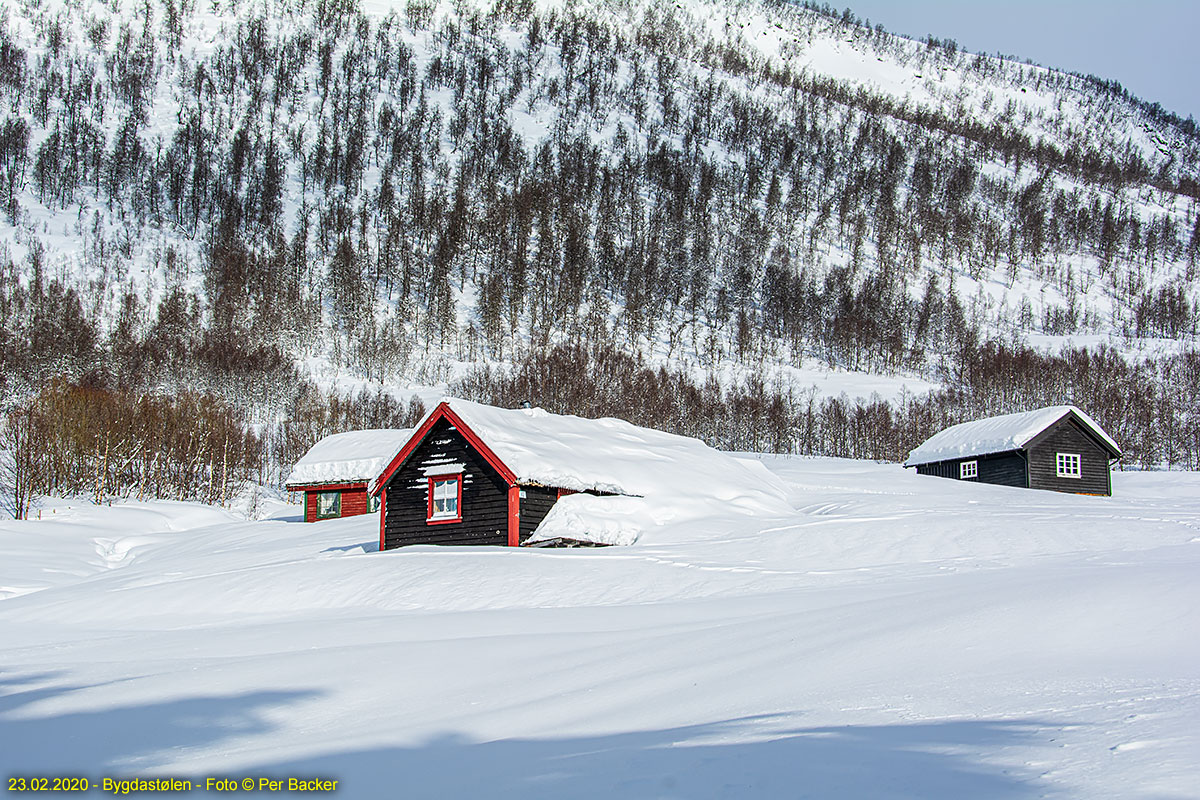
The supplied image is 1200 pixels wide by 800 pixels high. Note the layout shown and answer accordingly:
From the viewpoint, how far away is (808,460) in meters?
63.0

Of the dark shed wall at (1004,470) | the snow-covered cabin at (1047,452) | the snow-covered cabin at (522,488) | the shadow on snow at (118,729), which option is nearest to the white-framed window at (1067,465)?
the snow-covered cabin at (1047,452)

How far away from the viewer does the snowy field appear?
5285mm

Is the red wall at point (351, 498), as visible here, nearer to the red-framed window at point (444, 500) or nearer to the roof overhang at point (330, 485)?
the roof overhang at point (330, 485)

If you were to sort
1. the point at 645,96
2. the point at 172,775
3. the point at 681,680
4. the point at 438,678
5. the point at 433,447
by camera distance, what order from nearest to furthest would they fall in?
the point at 172,775 → the point at 681,680 → the point at 438,678 → the point at 433,447 → the point at 645,96

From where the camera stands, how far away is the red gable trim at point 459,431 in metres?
24.5

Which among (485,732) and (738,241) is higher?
(738,241)

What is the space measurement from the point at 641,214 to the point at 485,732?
388ft

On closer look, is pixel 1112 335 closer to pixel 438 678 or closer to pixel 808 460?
pixel 808 460

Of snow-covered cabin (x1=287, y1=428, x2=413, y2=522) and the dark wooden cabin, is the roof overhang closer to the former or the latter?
snow-covered cabin (x1=287, y1=428, x2=413, y2=522)

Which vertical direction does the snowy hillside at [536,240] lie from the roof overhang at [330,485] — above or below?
above

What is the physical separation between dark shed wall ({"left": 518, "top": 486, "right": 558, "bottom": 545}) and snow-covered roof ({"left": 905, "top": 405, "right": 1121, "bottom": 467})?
2714cm

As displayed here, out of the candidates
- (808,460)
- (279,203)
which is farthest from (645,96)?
(808,460)

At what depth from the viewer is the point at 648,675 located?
855 centimetres

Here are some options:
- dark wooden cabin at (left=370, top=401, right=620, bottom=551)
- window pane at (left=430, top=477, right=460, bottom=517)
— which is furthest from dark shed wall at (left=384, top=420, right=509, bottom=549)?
window pane at (left=430, top=477, right=460, bottom=517)
